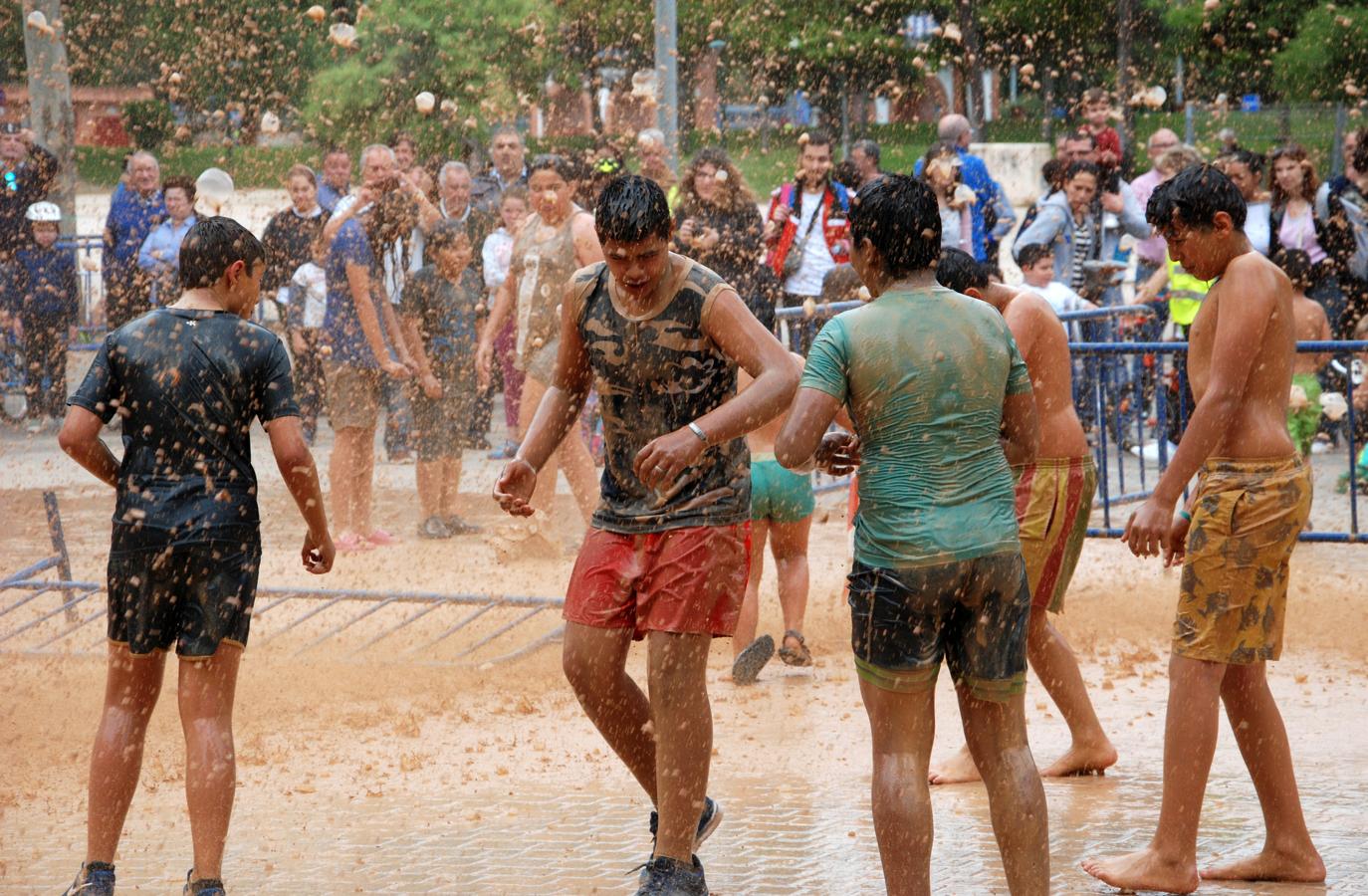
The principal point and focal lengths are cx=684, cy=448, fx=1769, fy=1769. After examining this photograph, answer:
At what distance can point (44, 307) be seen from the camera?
14.4 metres

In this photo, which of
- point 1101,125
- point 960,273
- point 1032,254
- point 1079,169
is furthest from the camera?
point 1101,125

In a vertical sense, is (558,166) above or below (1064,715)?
above

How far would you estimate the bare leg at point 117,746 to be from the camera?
169 inches

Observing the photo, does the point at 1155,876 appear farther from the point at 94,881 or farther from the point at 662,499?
the point at 94,881

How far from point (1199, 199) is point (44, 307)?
467 inches

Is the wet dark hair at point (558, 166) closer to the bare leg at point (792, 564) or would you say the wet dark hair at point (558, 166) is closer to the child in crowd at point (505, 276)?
the bare leg at point (792, 564)

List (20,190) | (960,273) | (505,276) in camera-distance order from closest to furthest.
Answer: (960,273)
(505,276)
(20,190)

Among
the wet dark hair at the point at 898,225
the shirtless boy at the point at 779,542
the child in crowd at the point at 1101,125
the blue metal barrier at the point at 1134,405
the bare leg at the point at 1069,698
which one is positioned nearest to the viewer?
the wet dark hair at the point at 898,225

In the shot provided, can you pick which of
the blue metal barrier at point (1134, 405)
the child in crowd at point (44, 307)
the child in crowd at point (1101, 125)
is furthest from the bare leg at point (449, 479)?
the child in crowd at point (1101, 125)

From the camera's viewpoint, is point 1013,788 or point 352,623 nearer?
point 1013,788

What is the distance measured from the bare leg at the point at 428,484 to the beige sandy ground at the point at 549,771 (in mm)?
1996

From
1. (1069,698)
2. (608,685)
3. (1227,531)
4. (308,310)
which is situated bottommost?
(1069,698)

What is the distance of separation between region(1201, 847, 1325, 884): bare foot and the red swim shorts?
1454mm

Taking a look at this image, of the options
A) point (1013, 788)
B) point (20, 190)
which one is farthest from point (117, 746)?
point (20, 190)
